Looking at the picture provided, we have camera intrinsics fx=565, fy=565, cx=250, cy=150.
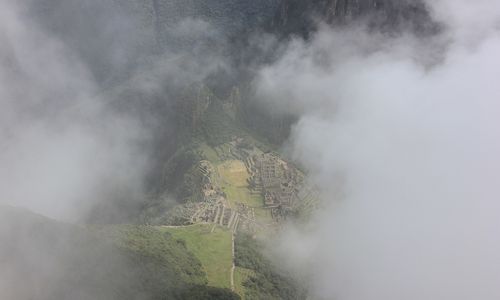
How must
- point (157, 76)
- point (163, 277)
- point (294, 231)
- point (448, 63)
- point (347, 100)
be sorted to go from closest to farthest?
1. point (163, 277)
2. point (294, 231)
3. point (448, 63)
4. point (347, 100)
5. point (157, 76)

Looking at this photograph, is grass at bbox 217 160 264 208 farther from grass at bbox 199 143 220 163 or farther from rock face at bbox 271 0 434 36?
rock face at bbox 271 0 434 36

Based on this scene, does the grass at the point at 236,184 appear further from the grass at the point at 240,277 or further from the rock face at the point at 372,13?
the rock face at the point at 372,13

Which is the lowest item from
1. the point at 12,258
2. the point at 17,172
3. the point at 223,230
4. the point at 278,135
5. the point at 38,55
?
the point at 12,258

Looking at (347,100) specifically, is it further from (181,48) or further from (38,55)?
(38,55)

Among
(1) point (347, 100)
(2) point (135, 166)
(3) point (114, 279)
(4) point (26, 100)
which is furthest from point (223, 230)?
(4) point (26, 100)

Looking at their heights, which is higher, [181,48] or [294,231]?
[181,48]

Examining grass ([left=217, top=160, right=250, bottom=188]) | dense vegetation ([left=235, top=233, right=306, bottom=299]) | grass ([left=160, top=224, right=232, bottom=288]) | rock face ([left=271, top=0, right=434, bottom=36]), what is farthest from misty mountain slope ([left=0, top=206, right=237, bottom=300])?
rock face ([left=271, top=0, right=434, bottom=36])
